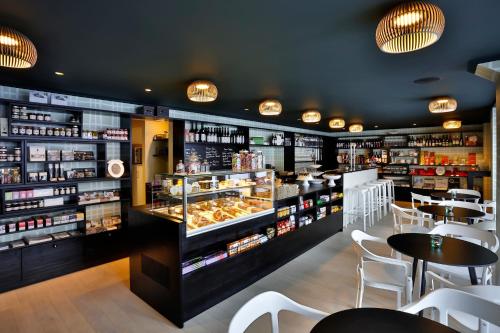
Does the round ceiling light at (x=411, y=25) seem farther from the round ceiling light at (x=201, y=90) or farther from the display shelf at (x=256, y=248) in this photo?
the display shelf at (x=256, y=248)

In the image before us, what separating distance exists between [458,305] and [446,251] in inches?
34.4

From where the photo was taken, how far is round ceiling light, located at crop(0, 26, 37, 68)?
187cm

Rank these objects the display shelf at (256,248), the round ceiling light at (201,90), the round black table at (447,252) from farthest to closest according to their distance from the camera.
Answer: the round ceiling light at (201,90)
the display shelf at (256,248)
the round black table at (447,252)

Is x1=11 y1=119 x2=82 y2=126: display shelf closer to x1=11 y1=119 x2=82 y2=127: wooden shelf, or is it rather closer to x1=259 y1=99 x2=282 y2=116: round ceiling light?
x1=11 y1=119 x2=82 y2=127: wooden shelf

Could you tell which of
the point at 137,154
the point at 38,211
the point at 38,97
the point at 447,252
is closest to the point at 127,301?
the point at 38,211

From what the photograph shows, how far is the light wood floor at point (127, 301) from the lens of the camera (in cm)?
252

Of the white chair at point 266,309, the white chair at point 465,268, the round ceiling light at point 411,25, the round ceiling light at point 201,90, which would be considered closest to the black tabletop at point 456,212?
the white chair at point 465,268

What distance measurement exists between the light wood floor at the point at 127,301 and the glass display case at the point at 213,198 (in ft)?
2.86

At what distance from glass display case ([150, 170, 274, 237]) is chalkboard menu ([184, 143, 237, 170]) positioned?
240 centimetres

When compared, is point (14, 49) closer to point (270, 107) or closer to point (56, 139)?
point (56, 139)

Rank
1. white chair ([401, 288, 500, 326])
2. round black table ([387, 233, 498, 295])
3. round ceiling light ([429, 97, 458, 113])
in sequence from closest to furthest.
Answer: white chair ([401, 288, 500, 326]) < round black table ([387, 233, 498, 295]) < round ceiling light ([429, 97, 458, 113])

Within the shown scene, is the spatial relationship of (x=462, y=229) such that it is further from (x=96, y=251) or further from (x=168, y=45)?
(x=96, y=251)

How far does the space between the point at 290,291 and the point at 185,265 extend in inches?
52.6

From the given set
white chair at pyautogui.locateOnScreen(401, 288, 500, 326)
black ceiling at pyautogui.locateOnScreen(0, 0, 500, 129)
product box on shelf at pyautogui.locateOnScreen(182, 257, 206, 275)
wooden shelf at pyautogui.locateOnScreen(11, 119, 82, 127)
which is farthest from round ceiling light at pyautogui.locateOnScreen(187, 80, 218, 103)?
white chair at pyautogui.locateOnScreen(401, 288, 500, 326)
